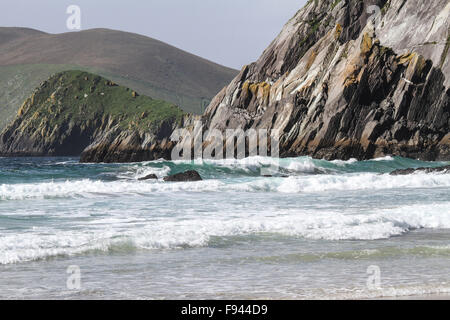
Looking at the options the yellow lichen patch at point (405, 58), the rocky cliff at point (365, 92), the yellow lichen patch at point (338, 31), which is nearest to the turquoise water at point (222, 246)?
the rocky cliff at point (365, 92)

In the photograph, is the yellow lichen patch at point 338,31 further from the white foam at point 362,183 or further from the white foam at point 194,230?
the white foam at point 194,230

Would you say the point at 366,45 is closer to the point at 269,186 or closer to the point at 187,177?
the point at 187,177

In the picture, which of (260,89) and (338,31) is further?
(260,89)

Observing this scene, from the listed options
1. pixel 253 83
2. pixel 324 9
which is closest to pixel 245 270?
pixel 253 83

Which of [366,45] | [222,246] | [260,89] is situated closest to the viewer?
[222,246]

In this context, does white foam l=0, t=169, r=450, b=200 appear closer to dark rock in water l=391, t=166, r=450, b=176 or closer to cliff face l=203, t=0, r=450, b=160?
dark rock in water l=391, t=166, r=450, b=176

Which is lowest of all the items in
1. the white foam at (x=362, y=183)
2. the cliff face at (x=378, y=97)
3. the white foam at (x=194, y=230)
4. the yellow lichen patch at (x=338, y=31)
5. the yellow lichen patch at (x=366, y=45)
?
the white foam at (x=194, y=230)
